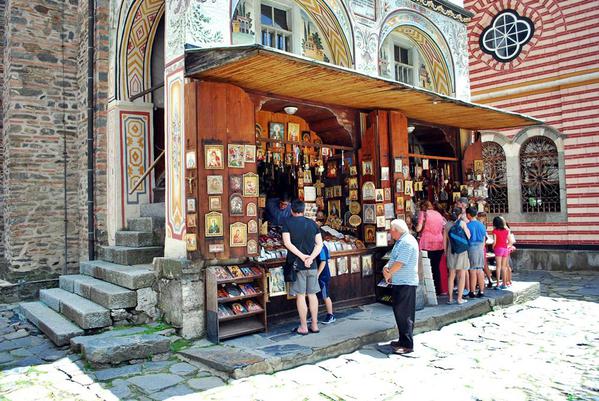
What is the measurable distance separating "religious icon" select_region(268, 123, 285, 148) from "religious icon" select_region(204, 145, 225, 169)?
1.93 m

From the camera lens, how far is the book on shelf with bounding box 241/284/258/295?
610 cm

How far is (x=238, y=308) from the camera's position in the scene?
600 cm

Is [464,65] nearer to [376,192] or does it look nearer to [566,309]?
[376,192]

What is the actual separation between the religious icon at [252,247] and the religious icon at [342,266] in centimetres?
153

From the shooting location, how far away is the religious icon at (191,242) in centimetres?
590

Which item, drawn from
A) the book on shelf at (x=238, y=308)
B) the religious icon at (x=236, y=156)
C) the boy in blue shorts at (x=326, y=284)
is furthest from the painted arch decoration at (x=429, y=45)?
the book on shelf at (x=238, y=308)

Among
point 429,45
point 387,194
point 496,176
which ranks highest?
point 429,45

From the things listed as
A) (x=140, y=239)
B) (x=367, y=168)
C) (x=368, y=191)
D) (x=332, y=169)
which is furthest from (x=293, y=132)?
(x=140, y=239)

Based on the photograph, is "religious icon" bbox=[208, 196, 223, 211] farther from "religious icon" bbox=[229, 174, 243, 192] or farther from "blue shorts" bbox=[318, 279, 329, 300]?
"blue shorts" bbox=[318, 279, 329, 300]

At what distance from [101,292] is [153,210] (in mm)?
1881

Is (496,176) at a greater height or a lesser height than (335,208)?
greater

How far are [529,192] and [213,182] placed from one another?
10.3 metres

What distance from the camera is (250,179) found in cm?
632

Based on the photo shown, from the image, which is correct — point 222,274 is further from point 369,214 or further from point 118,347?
point 369,214
